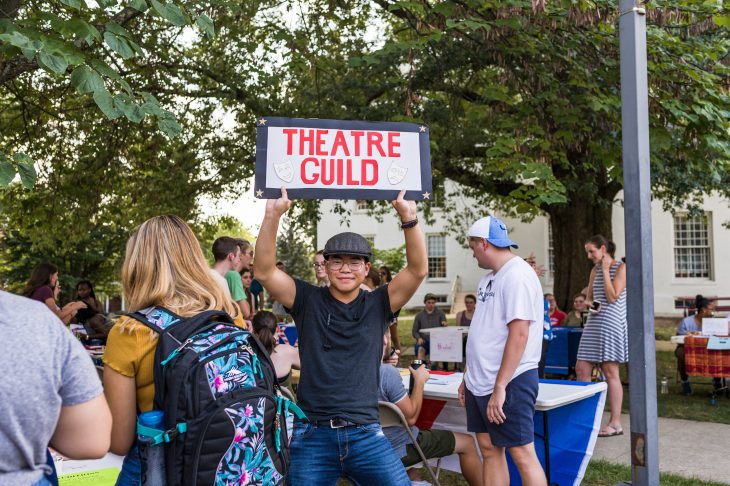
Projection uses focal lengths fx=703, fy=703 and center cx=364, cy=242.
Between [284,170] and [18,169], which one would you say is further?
[18,169]

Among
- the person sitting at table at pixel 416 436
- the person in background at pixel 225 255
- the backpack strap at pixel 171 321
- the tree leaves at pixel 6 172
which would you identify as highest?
the tree leaves at pixel 6 172

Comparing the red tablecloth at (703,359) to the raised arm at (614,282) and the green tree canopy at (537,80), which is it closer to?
the green tree canopy at (537,80)

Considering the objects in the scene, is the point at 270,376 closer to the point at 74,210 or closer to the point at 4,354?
the point at 4,354

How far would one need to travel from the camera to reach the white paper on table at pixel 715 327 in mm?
9812

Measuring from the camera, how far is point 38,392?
1629 millimetres

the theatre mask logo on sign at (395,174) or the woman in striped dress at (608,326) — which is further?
the woman in striped dress at (608,326)

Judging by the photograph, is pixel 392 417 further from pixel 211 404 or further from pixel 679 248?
pixel 679 248

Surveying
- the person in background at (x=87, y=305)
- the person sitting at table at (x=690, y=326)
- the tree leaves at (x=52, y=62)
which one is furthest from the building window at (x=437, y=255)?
the tree leaves at (x=52, y=62)

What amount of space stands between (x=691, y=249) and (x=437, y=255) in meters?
11.0

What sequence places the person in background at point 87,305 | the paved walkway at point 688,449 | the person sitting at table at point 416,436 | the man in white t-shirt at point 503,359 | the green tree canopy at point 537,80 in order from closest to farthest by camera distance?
the man in white t-shirt at point 503,359
the person sitting at table at point 416,436
the paved walkway at point 688,449
the green tree canopy at point 537,80
the person in background at point 87,305

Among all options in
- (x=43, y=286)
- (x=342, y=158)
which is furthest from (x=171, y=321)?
(x=43, y=286)

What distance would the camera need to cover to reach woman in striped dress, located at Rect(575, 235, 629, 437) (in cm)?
681

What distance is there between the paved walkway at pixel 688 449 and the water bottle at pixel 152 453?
498 cm

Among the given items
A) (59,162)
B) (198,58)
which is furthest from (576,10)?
(59,162)
